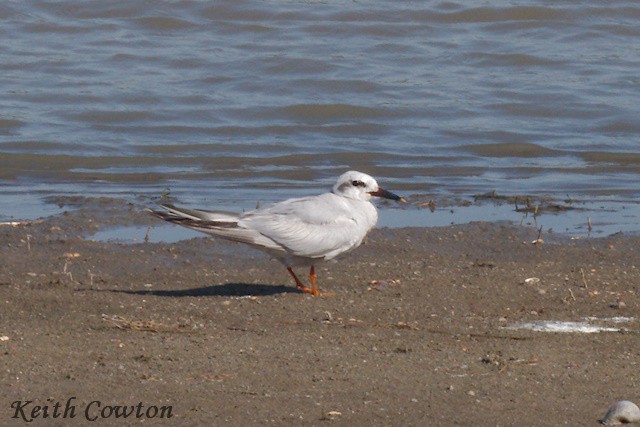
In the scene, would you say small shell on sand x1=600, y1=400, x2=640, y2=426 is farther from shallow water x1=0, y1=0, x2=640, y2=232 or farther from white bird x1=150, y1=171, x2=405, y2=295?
shallow water x1=0, y1=0, x2=640, y2=232

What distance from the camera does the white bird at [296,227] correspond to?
677 cm

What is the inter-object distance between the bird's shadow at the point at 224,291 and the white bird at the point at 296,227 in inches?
5.9

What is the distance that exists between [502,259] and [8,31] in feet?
35.1

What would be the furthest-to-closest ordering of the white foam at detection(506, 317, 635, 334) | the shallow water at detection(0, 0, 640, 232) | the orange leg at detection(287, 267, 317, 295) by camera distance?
the shallow water at detection(0, 0, 640, 232), the orange leg at detection(287, 267, 317, 295), the white foam at detection(506, 317, 635, 334)

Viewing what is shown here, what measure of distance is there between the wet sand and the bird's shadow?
0.06 ft

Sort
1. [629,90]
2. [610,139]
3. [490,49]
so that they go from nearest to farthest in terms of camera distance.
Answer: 1. [610,139]
2. [629,90]
3. [490,49]

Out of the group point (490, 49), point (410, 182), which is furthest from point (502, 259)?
point (490, 49)

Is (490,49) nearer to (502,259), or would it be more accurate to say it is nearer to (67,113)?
(67,113)

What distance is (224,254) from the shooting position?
26.6ft

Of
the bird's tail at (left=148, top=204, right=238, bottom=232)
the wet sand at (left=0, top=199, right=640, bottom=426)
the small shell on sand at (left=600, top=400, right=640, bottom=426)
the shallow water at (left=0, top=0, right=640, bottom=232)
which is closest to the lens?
the small shell on sand at (left=600, top=400, right=640, bottom=426)

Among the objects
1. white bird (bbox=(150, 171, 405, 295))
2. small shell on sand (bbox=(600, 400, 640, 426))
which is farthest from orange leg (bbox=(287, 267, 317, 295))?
small shell on sand (bbox=(600, 400, 640, 426))

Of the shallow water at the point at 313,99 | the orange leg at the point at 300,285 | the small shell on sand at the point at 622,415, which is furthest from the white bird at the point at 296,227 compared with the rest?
the shallow water at the point at 313,99

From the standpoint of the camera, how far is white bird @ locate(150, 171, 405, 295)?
677 centimetres

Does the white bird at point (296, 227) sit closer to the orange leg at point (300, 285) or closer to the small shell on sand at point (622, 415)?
the orange leg at point (300, 285)
